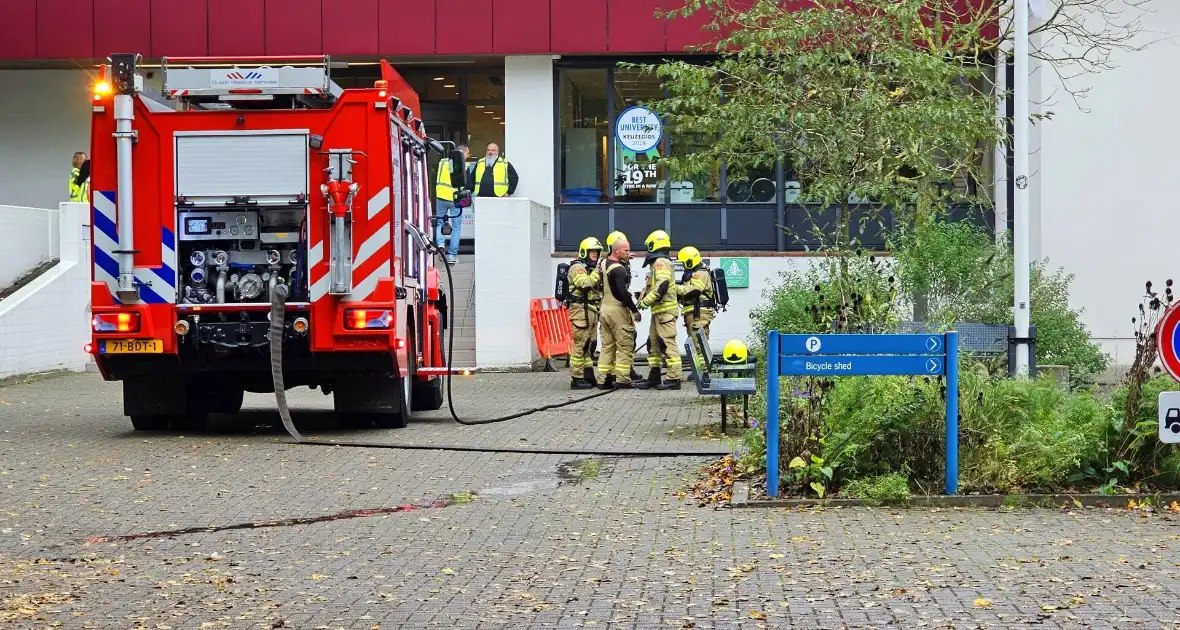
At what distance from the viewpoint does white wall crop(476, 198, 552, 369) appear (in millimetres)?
22719

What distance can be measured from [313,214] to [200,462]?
2.41 meters

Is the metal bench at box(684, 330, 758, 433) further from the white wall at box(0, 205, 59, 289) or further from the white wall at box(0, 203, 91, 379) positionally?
the white wall at box(0, 205, 59, 289)

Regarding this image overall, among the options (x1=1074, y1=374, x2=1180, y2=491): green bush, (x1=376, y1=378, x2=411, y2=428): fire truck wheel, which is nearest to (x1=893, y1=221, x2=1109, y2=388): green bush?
(x1=376, y1=378, x2=411, y2=428): fire truck wheel

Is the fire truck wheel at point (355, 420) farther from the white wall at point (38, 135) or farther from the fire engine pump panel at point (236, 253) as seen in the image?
the white wall at point (38, 135)

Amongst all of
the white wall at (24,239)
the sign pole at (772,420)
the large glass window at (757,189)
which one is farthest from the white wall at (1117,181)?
the sign pole at (772,420)

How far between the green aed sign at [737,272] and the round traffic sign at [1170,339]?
1778cm

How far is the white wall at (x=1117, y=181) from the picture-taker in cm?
2389

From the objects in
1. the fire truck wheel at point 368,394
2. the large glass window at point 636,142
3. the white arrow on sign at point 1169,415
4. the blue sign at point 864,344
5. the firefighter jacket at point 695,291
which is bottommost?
the fire truck wheel at point 368,394

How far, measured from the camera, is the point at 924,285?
55.4 feet

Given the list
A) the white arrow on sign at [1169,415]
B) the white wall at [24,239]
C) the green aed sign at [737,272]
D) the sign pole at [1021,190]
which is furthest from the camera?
the green aed sign at [737,272]

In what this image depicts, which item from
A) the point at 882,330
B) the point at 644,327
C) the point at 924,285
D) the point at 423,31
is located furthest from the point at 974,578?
the point at 423,31

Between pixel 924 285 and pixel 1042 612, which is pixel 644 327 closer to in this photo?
pixel 924 285

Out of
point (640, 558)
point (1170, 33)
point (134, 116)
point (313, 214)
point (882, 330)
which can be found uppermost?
point (1170, 33)

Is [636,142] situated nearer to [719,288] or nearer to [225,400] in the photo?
[719,288]
